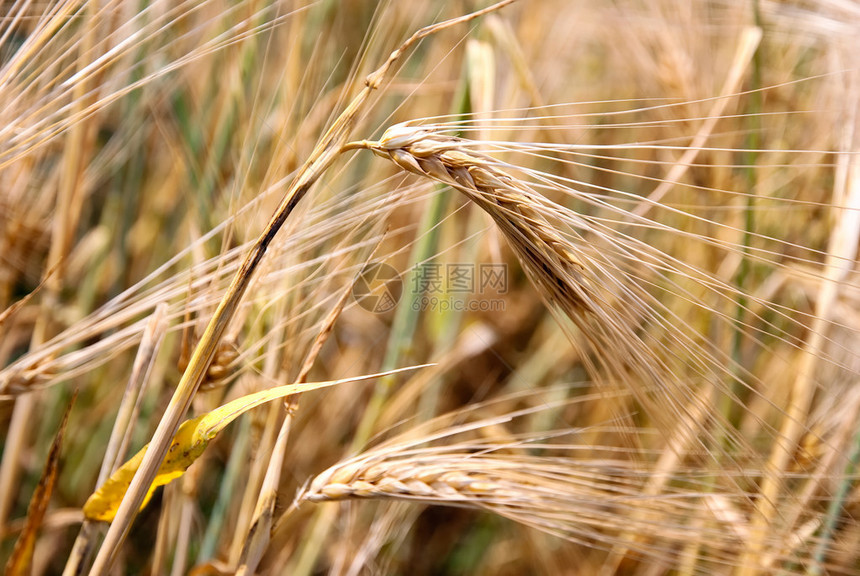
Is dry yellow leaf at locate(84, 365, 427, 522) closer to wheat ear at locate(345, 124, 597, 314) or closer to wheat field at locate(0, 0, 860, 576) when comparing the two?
wheat field at locate(0, 0, 860, 576)

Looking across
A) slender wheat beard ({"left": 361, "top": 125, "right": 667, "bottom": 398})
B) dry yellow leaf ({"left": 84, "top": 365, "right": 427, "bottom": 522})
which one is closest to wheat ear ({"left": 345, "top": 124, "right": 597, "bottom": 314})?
slender wheat beard ({"left": 361, "top": 125, "right": 667, "bottom": 398})

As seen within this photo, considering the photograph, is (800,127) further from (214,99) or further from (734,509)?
(214,99)

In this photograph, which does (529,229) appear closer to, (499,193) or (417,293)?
(499,193)

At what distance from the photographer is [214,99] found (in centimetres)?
82

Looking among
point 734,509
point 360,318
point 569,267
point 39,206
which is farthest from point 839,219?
point 39,206

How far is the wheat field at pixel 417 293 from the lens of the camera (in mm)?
411

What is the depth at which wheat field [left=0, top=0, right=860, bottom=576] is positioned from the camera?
411 millimetres

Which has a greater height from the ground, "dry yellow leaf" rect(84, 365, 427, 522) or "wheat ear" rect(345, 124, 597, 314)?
"wheat ear" rect(345, 124, 597, 314)

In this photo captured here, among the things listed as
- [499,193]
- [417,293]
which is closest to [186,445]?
[499,193]

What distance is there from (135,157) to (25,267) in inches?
7.2

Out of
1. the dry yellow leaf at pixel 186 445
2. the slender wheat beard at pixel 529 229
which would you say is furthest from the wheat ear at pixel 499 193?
the dry yellow leaf at pixel 186 445

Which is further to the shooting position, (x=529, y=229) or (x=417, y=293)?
(x=417, y=293)

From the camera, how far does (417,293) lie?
0.71 m

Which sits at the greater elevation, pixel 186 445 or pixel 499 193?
pixel 499 193
